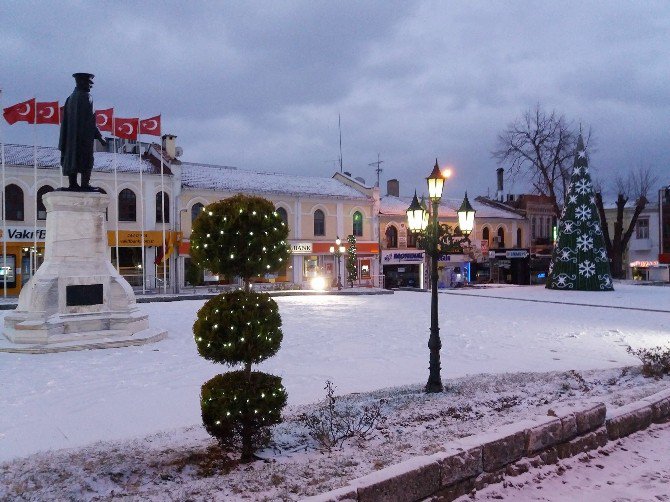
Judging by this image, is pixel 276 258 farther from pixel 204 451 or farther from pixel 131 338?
pixel 131 338

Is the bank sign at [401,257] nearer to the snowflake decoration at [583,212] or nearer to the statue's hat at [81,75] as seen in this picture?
the snowflake decoration at [583,212]

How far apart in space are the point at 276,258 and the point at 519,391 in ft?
13.3

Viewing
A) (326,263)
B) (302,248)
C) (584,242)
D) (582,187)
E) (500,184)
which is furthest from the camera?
(500,184)

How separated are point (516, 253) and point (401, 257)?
10695mm

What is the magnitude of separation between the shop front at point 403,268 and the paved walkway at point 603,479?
3101cm

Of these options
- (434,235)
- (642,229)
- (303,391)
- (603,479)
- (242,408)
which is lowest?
(603,479)

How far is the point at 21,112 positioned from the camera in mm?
19953

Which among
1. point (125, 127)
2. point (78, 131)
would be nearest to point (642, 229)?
point (125, 127)

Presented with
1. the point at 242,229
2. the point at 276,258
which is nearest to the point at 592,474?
the point at 276,258

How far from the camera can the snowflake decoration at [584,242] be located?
2506 centimetres

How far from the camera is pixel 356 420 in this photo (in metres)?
5.65

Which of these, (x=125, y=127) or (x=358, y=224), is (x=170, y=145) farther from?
(x=358, y=224)

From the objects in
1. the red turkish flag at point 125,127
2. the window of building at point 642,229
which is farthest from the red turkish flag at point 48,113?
the window of building at point 642,229

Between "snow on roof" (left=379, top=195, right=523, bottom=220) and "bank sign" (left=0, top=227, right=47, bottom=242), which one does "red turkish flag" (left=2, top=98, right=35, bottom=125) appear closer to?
"bank sign" (left=0, top=227, right=47, bottom=242)
